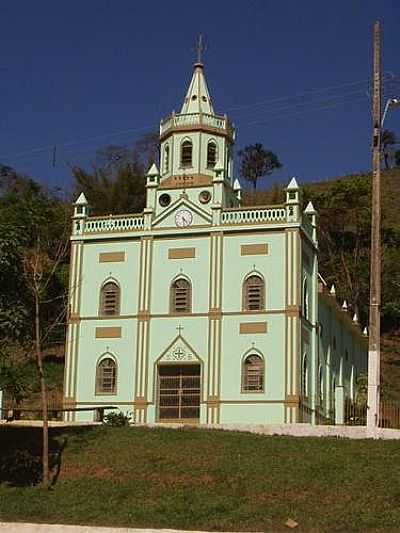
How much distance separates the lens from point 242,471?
76.6ft

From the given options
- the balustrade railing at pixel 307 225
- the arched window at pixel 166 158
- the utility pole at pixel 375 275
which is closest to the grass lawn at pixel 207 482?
the utility pole at pixel 375 275

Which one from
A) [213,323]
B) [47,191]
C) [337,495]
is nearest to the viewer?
[337,495]

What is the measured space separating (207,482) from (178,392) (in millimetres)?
11926

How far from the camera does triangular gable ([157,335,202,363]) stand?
34.7 m

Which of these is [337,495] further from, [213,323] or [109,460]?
[213,323]

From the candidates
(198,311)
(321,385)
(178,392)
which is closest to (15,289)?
(198,311)

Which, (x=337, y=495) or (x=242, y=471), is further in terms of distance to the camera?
(x=242, y=471)

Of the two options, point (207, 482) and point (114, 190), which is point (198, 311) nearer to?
point (207, 482)

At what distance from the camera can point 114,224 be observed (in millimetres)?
36812

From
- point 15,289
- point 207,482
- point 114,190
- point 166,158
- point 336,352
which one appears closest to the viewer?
point 207,482

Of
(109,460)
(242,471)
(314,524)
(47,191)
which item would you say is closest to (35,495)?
(109,460)

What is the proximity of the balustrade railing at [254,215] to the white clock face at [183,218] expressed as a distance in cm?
127

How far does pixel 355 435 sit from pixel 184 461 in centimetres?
589

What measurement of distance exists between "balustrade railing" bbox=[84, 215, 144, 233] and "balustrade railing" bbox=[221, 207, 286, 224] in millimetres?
3355
